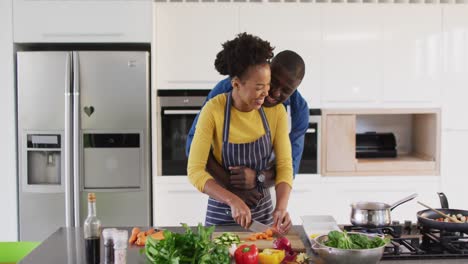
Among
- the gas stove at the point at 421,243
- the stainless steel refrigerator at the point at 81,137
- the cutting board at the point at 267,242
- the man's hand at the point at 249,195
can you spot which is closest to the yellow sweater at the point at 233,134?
the man's hand at the point at 249,195

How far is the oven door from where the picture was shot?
10.6 feet

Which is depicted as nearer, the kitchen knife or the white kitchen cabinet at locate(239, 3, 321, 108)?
the kitchen knife

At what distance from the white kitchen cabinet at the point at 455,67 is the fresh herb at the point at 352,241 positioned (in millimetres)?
2279

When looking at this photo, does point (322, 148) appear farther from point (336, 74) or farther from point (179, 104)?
point (179, 104)

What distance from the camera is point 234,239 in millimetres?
1527

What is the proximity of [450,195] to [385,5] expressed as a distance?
1396mm

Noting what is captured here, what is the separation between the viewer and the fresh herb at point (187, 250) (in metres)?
1.25

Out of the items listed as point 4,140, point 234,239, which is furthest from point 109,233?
point 4,140

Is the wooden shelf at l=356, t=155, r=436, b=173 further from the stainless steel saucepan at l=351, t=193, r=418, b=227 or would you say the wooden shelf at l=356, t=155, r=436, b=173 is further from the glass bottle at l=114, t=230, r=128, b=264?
the glass bottle at l=114, t=230, r=128, b=264

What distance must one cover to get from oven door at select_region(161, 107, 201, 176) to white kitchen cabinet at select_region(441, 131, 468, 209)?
1.76 m

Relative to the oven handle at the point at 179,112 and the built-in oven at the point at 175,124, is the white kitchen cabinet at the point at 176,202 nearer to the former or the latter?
the built-in oven at the point at 175,124

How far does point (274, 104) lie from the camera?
1.90m

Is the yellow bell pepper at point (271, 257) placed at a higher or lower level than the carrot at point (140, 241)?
higher

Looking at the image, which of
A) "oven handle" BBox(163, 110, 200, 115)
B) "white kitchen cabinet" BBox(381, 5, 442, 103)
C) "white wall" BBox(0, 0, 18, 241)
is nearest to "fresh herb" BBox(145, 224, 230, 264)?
"oven handle" BBox(163, 110, 200, 115)
